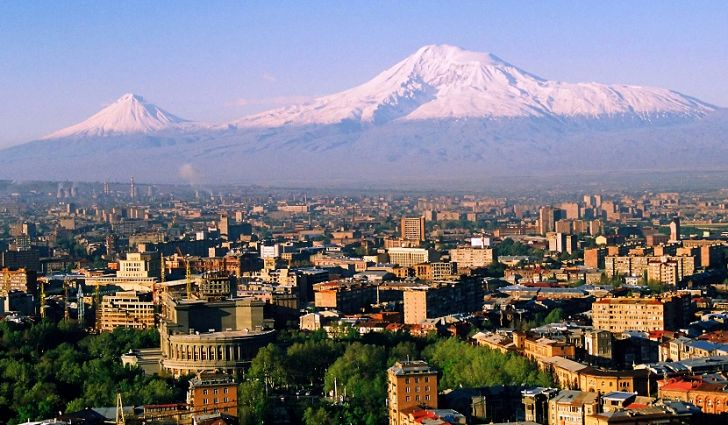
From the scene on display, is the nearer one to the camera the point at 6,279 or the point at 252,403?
the point at 252,403

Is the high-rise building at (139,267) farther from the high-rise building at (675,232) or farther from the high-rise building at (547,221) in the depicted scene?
the high-rise building at (547,221)

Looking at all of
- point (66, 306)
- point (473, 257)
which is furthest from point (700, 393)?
point (473, 257)

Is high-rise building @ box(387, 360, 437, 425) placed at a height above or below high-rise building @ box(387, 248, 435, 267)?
above

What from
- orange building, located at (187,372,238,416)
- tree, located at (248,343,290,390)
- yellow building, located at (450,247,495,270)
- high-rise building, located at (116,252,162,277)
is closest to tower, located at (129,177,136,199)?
yellow building, located at (450,247,495,270)

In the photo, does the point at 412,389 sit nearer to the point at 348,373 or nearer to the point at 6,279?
the point at 348,373

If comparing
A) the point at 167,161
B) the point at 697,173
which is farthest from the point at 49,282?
the point at 167,161

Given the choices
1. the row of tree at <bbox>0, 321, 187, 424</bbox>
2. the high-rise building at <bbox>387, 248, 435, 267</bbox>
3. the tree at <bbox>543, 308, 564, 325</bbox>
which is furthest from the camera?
Result: the high-rise building at <bbox>387, 248, 435, 267</bbox>

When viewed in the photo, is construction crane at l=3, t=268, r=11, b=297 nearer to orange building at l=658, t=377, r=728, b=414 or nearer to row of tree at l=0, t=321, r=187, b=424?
row of tree at l=0, t=321, r=187, b=424

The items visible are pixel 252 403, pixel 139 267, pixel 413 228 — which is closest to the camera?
pixel 252 403

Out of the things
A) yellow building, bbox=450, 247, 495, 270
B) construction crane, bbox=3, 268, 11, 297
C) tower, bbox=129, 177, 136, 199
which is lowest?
yellow building, bbox=450, 247, 495, 270
